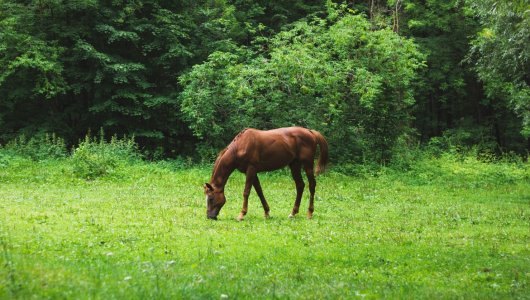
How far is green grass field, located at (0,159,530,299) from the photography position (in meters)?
6.95

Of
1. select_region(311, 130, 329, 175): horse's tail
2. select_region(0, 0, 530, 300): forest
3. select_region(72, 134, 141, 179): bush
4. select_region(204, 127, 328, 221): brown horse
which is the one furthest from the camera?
select_region(72, 134, 141, 179): bush

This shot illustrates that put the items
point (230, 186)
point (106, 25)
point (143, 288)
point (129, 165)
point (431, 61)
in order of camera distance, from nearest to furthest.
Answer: point (143, 288), point (230, 186), point (129, 165), point (106, 25), point (431, 61)

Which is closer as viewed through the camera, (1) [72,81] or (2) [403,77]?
(2) [403,77]

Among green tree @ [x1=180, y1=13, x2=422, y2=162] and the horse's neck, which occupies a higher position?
green tree @ [x1=180, y1=13, x2=422, y2=162]

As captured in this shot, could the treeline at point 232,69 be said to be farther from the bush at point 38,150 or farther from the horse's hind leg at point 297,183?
the horse's hind leg at point 297,183

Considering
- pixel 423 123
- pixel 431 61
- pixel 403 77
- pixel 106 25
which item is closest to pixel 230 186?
pixel 403 77

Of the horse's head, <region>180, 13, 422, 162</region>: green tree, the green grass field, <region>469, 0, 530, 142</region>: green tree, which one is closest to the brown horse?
the horse's head

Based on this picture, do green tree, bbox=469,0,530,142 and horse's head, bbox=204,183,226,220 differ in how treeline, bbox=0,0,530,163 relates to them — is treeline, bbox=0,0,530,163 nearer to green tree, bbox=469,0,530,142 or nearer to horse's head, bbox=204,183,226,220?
green tree, bbox=469,0,530,142

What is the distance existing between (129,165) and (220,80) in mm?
6824

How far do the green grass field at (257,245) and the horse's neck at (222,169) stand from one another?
1.02 meters

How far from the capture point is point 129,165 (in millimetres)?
25312

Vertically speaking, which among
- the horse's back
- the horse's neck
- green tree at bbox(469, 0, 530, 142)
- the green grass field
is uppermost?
green tree at bbox(469, 0, 530, 142)

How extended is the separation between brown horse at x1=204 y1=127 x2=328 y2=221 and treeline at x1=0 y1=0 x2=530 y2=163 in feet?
35.0

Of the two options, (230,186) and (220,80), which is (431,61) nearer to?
(220,80)
